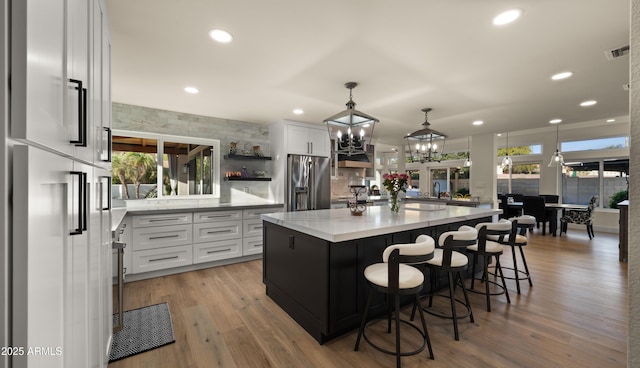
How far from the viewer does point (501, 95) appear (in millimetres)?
3537

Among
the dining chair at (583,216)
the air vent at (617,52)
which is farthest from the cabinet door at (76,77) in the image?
the dining chair at (583,216)

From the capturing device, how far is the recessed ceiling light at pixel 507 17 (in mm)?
1818

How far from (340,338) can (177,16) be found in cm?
280

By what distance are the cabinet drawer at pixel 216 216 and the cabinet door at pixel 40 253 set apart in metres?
3.10

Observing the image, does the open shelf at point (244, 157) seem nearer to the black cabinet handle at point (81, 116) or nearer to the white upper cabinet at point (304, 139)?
the white upper cabinet at point (304, 139)

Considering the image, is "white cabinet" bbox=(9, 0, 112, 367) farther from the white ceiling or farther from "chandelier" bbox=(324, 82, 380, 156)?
"chandelier" bbox=(324, 82, 380, 156)

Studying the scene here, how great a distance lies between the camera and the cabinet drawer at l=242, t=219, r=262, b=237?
13.7 feet

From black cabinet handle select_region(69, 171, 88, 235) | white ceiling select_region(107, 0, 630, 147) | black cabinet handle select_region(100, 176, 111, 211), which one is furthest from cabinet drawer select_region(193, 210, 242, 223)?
black cabinet handle select_region(69, 171, 88, 235)

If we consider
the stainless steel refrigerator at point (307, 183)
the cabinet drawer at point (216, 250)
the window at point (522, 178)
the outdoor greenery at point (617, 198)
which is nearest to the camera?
the cabinet drawer at point (216, 250)

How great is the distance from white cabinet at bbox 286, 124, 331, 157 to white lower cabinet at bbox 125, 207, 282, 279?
133 centimetres

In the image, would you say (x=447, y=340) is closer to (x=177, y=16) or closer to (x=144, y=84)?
(x=177, y=16)

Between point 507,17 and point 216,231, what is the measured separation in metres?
4.09

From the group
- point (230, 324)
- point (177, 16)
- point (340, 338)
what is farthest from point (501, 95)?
point (230, 324)

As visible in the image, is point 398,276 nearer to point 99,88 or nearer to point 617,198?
point 99,88
